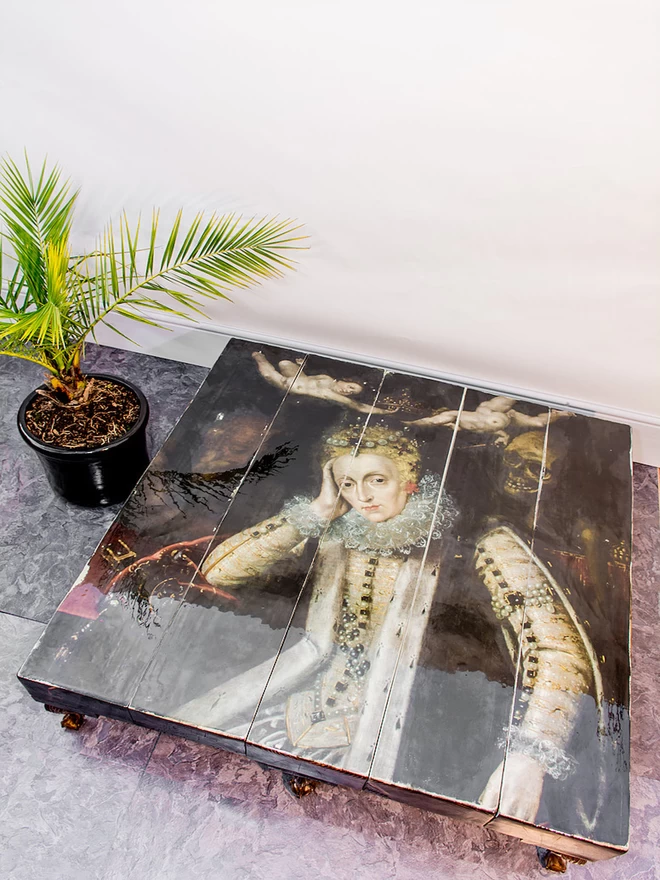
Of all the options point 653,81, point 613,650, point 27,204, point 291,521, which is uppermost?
point 653,81

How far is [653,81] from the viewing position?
4.66ft

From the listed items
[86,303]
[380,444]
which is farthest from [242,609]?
[86,303]

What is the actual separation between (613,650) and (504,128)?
45.4 inches

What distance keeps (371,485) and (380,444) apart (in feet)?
0.45

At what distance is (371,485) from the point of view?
174 centimetres

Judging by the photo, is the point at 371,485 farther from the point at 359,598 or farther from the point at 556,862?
the point at 556,862

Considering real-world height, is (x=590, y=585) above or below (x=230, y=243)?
below

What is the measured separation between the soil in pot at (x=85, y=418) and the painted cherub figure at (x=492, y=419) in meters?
0.76

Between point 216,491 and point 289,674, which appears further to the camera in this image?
point 216,491

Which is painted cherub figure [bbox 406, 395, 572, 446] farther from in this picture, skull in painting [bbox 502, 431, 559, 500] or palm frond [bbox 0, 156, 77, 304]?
palm frond [bbox 0, 156, 77, 304]

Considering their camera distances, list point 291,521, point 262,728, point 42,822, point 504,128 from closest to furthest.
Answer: point 262,728, point 42,822, point 504,128, point 291,521

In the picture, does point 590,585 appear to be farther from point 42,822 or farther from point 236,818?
point 42,822

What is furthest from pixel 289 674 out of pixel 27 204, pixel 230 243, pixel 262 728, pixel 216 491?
pixel 27 204

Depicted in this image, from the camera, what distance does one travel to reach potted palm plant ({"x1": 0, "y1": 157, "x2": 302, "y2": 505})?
5.18 feet
